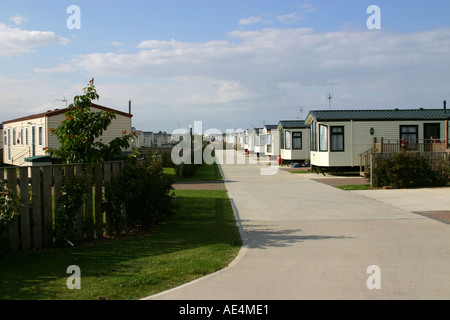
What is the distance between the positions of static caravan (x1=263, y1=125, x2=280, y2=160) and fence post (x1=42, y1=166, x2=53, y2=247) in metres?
32.4

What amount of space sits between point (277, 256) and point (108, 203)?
339cm

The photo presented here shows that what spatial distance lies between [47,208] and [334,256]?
15.1ft

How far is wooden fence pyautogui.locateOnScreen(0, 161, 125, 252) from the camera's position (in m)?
6.79

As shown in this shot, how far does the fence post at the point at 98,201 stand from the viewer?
26.3 ft

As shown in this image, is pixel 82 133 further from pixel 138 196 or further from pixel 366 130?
pixel 366 130

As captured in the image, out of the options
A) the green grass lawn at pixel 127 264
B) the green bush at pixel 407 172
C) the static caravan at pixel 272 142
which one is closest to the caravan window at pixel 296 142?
the static caravan at pixel 272 142

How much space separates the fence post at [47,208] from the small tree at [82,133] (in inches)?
Result: 35.1

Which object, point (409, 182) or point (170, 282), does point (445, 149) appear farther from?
point (170, 282)

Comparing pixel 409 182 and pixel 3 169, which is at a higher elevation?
pixel 3 169

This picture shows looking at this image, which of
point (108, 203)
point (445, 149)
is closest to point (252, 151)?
point (445, 149)

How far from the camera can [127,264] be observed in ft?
20.4

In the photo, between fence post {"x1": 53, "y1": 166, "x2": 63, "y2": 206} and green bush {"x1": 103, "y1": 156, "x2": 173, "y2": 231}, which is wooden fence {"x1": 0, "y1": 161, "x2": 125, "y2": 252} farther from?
green bush {"x1": 103, "y1": 156, "x2": 173, "y2": 231}

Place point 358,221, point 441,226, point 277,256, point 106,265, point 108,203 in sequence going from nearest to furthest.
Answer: point 106,265, point 277,256, point 108,203, point 441,226, point 358,221
